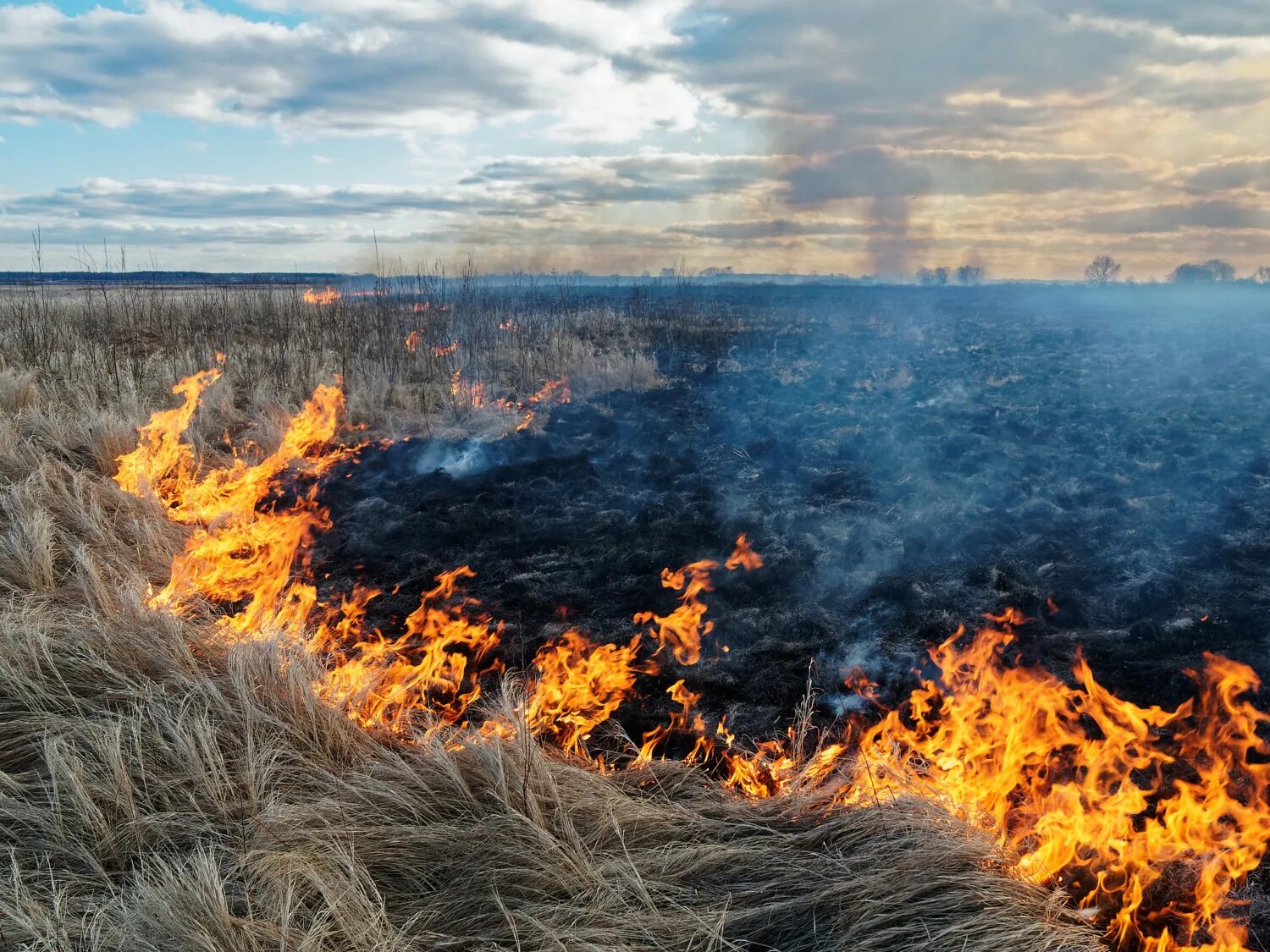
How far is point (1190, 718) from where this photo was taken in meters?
3.75

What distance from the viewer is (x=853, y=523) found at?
6.24 meters

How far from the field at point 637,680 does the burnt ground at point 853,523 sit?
4 centimetres

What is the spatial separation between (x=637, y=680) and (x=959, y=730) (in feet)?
5.36

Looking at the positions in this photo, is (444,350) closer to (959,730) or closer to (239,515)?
(239,515)

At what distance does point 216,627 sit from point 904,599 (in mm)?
3983

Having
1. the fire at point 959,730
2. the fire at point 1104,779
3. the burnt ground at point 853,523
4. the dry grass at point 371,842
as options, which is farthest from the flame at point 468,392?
the fire at point 1104,779

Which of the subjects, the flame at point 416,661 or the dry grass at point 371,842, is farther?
the flame at point 416,661

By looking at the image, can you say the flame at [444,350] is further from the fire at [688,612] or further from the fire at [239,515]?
the fire at [688,612]

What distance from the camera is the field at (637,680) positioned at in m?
2.55

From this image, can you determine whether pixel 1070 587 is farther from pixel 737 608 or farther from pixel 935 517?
pixel 737 608

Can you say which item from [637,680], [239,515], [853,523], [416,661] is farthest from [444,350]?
[637,680]

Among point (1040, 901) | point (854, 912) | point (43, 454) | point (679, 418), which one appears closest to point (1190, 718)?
point (1040, 901)

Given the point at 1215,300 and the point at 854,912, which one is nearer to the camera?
the point at 854,912

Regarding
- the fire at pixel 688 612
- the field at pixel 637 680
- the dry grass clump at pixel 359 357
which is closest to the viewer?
the field at pixel 637 680
